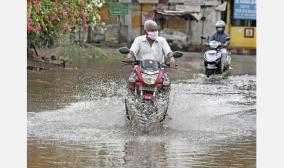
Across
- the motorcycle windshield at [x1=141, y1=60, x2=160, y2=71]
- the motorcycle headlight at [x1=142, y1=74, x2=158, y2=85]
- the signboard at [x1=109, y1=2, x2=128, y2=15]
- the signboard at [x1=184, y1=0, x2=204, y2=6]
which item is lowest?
the motorcycle headlight at [x1=142, y1=74, x2=158, y2=85]

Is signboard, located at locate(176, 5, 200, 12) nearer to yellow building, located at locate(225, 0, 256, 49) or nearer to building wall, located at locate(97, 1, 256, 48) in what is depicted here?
building wall, located at locate(97, 1, 256, 48)

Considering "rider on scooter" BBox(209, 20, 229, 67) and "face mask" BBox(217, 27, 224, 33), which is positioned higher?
"face mask" BBox(217, 27, 224, 33)

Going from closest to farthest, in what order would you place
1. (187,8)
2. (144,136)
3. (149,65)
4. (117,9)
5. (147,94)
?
(144,136) < (147,94) < (149,65) < (117,9) < (187,8)

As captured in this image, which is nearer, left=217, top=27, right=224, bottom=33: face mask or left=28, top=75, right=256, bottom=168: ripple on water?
left=28, top=75, right=256, bottom=168: ripple on water

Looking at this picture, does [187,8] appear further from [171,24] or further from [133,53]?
[133,53]

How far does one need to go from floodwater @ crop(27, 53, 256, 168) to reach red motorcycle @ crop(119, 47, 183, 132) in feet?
0.70

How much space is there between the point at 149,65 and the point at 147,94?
1.41 ft

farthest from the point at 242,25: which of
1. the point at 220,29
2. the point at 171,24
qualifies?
the point at 220,29

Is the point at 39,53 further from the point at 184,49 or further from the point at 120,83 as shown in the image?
the point at 184,49

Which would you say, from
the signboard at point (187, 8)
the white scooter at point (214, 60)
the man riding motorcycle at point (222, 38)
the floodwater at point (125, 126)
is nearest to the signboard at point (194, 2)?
the signboard at point (187, 8)

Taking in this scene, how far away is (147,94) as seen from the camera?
381 inches

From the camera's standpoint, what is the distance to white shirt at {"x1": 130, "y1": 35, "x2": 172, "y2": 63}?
1030 cm

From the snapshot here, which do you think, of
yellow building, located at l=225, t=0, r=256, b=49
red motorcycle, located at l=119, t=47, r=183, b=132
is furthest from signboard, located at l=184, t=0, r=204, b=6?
red motorcycle, located at l=119, t=47, r=183, b=132

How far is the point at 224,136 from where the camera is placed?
9.62 m
